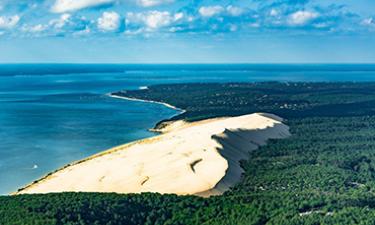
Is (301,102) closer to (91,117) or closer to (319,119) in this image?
(319,119)

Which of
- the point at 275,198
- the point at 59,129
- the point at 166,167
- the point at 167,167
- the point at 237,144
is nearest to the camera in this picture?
the point at 275,198

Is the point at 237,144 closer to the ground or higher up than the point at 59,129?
higher up

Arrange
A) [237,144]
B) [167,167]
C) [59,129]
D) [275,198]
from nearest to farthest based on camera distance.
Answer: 1. [275,198]
2. [167,167]
3. [237,144]
4. [59,129]

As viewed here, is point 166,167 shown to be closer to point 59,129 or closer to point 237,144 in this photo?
point 237,144

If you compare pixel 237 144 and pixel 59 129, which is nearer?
pixel 237 144

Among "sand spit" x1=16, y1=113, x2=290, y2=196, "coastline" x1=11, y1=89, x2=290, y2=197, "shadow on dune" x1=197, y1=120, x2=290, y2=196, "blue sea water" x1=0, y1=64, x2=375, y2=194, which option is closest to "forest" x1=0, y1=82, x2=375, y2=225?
"shadow on dune" x1=197, y1=120, x2=290, y2=196

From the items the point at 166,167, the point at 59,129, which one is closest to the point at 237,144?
the point at 166,167

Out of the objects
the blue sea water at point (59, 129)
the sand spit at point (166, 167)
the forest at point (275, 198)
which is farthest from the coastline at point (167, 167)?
the blue sea water at point (59, 129)

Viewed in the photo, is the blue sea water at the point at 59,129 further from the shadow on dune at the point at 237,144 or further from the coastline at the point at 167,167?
the shadow on dune at the point at 237,144

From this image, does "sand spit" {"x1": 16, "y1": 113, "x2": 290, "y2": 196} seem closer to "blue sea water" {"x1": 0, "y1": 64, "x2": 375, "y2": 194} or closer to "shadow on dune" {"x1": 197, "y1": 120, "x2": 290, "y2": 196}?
"shadow on dune" {"x1": 197, "y1": 120, "x2": 290, "y2": 196}

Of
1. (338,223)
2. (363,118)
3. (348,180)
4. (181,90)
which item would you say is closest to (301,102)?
(363,118)
